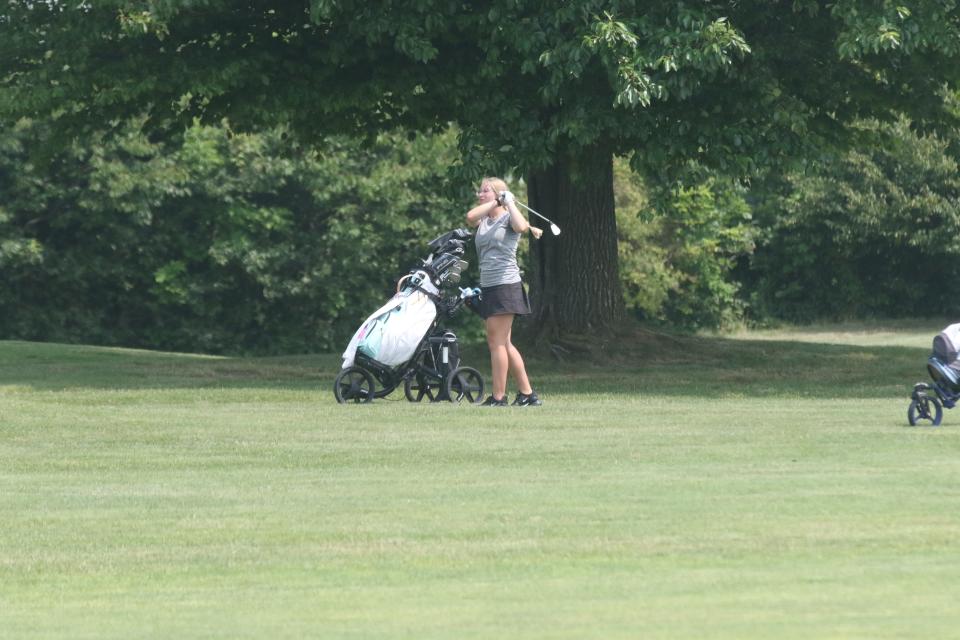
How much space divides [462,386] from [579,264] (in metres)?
8.01

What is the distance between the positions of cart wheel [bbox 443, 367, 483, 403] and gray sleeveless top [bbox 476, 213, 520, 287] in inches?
42.9

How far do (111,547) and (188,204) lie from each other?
38.7 metres

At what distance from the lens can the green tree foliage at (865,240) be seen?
4491 centimetres

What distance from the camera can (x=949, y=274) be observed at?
4662cm

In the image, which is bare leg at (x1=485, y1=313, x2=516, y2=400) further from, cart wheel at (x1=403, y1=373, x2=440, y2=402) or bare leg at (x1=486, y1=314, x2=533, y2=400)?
cart wheel at (x1=403, y1=373, x2=440, y2=402)

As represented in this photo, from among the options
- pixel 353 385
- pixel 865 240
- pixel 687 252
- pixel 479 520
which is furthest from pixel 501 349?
pixel 687 252

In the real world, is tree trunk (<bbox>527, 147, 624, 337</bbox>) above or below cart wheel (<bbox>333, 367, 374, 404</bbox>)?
above

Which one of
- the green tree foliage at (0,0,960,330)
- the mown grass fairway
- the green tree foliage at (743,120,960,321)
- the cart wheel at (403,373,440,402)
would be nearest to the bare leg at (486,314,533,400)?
the mown grass fairway

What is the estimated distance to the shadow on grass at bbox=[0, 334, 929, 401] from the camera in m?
20.3

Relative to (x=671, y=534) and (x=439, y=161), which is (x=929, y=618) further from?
(x=439, y=161)

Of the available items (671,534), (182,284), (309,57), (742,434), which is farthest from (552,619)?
(182,284)

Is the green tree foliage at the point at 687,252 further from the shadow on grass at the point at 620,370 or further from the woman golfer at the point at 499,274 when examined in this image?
the woman golfer at the point at 499,274

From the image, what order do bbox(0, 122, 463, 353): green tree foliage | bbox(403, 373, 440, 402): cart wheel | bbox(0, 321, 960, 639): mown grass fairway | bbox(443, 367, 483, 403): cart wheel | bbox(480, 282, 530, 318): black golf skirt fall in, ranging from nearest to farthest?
1. bbox(0, 321, 960, 639): mown grass fairway
2. bbox(480, 282, 530, 318): black golf skirt
3. bbox(443, 367, 483, 403): cart wheel
4. bbox(403, 373, 440, 402): cart wheel
5. bbox(0, 122, 463, 353): green tree foliage

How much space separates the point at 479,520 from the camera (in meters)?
9.67
